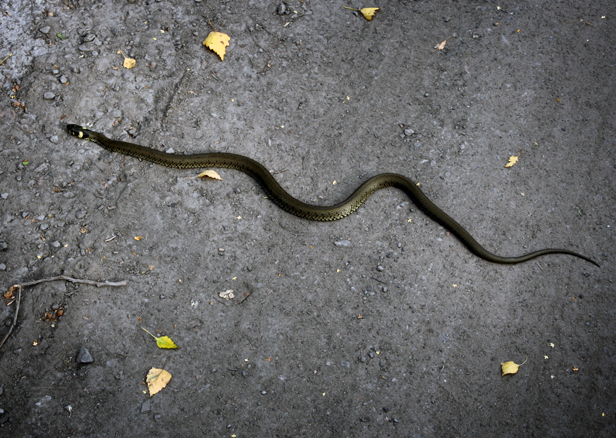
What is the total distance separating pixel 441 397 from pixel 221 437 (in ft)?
7.52

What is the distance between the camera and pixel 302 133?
605 centimetres

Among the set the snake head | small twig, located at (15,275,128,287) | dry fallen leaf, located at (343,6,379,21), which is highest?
dry fallen leaf, located at (343,6,379,21)

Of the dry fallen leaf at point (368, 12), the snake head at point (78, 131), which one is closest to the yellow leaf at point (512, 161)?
the dry fallen leaf at point (368, 12)

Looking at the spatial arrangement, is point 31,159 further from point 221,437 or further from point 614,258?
point 614,258

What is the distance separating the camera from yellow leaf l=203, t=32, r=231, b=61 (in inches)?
252

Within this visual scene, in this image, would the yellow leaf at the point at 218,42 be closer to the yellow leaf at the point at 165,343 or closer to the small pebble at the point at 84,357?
the yellow leaf at the point at 165,343

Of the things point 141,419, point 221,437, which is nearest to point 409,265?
point 221,437

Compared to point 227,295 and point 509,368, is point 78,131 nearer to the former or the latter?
point 227,295

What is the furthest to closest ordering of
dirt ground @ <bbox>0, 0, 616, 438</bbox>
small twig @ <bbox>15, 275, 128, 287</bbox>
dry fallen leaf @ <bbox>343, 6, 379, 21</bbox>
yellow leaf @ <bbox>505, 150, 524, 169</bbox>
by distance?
dry fallen leaf @ <bbox>343, 6, 379, 21</bbox>, yellow leaf @ <bbox>505, 150, 524, 169</bbox>, small twig @ <bbox>15, 275, 128, 287</bbox>, dirt ground @ <bbox>0, 0, 616, 438</bbox>

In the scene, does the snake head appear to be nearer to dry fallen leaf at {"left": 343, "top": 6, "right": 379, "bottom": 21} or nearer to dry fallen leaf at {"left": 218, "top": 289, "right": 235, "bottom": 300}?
dry fallen leaf at {"left": 218, "top": 289, "right": 235, "bottom": 300}

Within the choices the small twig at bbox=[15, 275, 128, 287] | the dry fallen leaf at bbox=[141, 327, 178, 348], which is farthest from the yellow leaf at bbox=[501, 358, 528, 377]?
the small twig at bbox=[15, 275, 128, 287]

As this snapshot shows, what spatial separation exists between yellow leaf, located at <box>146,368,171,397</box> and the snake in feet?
8.02

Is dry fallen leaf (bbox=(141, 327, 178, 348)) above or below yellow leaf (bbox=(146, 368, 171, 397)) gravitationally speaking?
above

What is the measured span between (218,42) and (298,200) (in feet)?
9.98
